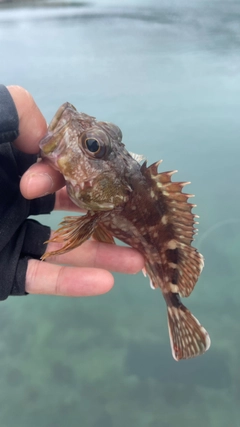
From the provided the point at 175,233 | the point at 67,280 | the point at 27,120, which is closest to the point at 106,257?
the point at 67,280

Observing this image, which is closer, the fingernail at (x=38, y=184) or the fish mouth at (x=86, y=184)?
the fingernail at (x=38, y=184)

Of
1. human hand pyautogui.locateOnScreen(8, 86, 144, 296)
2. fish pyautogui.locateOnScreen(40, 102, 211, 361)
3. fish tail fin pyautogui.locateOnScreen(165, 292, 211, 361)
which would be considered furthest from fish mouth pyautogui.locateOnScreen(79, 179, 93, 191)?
fish tail fin pyautogui.locateOnScreen(165, 292, 211, 361)

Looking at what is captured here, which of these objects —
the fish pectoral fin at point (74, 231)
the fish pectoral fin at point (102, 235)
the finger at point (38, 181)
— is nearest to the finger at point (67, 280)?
the fish pectoral fin at point (74, 231)

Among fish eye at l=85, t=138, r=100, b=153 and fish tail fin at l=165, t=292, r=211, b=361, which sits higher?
fish eye at l=85, t=138, r=100, b=153

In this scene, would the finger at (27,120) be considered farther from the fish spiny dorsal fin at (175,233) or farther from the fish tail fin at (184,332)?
the fish tail fin at (184,332)

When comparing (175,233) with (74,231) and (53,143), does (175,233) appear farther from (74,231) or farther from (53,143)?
(53,143)

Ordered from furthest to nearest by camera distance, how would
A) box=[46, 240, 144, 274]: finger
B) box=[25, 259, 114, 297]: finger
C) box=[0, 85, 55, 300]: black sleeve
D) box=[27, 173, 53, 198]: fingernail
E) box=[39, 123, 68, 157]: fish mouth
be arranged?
box=[46, 240, 144, 274]: finger < box=[0, 85, 55, 300]: black sleeve < box=[25, 259, 114, 297]: finger < box=[39, 123, 68, 157]: fish mouth < box=[27, 173, 53, 198]: fingernail

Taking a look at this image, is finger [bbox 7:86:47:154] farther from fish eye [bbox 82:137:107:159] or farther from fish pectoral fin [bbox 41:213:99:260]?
fish pectoral fin [bbox 41:213:99:260]
